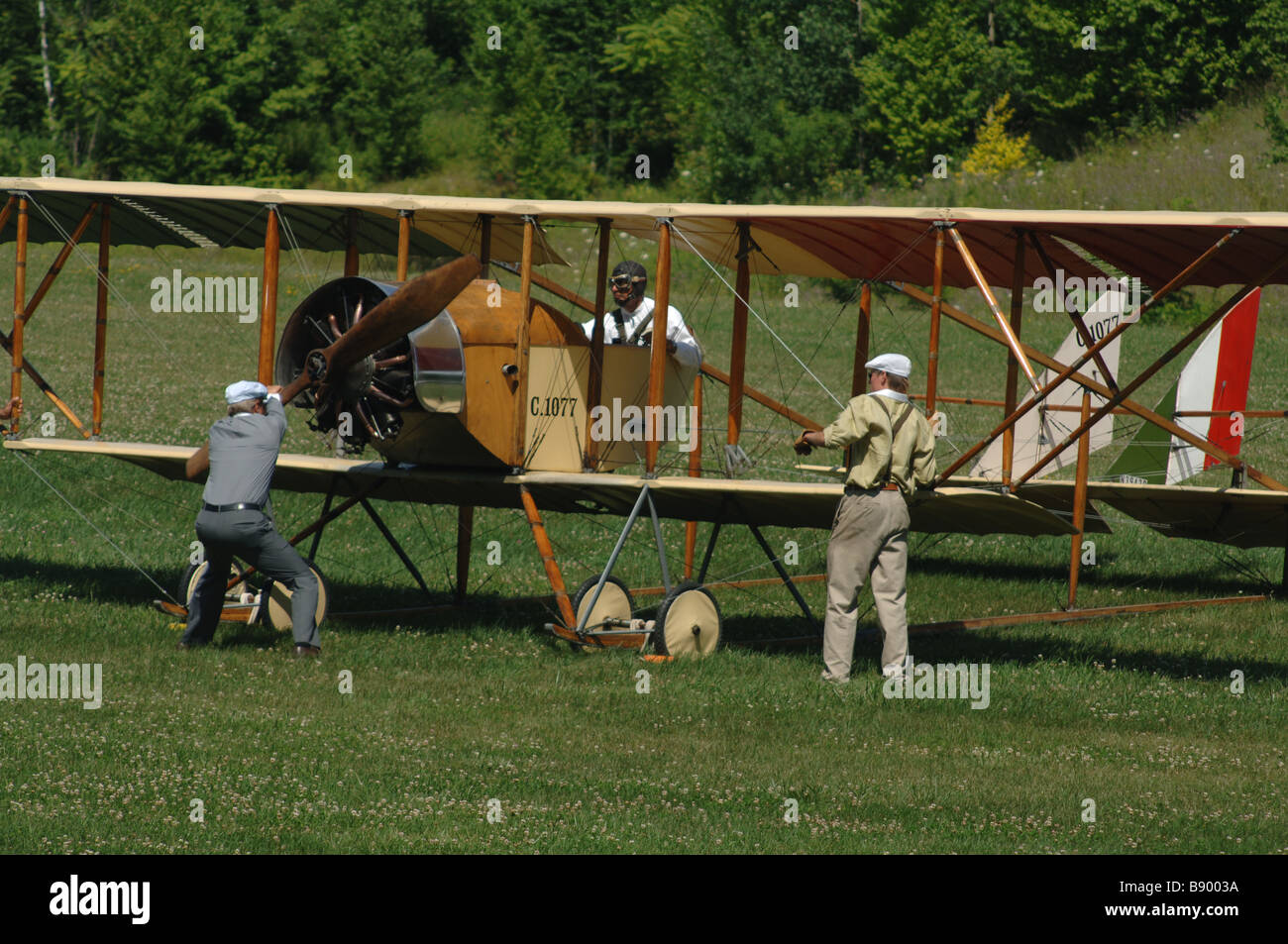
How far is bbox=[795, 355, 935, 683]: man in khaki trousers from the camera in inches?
418

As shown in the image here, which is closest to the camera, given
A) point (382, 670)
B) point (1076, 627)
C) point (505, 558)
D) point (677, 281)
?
point (382, 670)

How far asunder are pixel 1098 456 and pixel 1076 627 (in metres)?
10.3

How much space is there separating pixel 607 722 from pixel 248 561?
3117 mm

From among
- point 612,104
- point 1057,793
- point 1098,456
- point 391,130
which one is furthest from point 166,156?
point 1057,793

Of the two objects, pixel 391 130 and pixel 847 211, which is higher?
pixel 391 130

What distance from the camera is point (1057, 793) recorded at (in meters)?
8.28

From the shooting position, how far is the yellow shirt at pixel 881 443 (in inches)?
417

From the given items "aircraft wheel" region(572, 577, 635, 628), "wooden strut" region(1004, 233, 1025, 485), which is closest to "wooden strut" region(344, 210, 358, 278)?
"aircraft wheel" region(572, 577, 635, 628)

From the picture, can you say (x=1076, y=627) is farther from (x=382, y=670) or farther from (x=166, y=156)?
(x=166, y=156)

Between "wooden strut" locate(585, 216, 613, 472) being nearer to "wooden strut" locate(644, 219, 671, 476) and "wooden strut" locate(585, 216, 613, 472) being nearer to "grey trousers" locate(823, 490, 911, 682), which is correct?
"wooden strut" locate(644, 219, 671, 476)

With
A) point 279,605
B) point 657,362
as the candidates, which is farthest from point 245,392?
point 657,362

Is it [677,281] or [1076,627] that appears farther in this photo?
[677,281]

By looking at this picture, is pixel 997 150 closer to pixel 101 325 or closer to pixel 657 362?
pixel 101 325

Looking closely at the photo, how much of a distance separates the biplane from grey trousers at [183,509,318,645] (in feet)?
2.56
